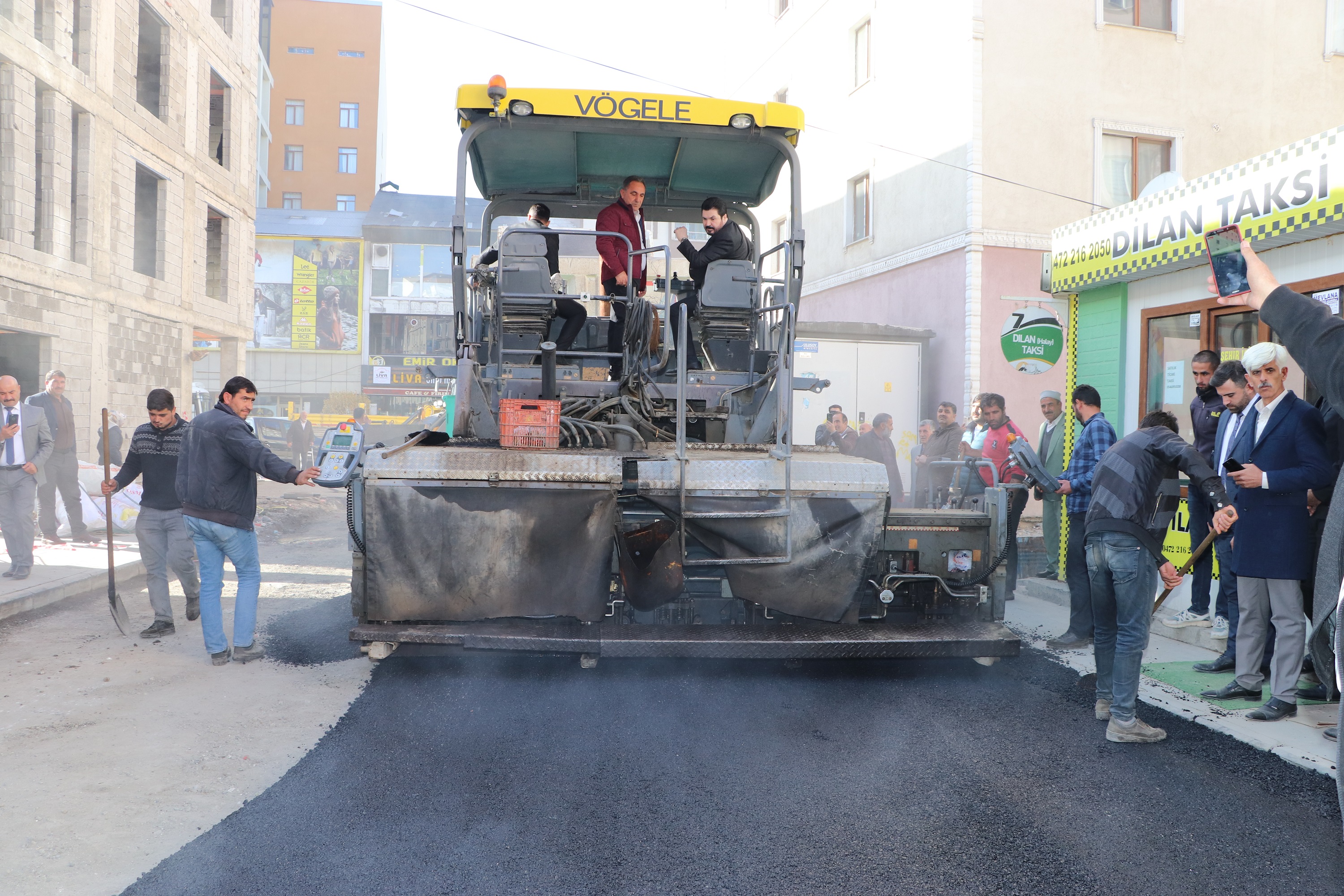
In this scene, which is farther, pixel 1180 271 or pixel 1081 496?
pixel 1180 271

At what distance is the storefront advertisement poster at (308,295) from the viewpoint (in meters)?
40.4

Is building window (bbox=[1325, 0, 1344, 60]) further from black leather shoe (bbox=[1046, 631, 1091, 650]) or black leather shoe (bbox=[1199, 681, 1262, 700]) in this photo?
black leather shoe (bbox=[1199, 681, 1262, 700])

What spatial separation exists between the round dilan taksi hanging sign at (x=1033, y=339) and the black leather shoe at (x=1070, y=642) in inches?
250

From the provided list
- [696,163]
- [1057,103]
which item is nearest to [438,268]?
[1057,103]

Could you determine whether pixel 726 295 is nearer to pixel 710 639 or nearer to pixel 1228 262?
pixel 710 639

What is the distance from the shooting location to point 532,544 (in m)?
5.02

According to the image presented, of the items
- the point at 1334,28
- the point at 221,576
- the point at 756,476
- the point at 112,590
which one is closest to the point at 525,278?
the point at 756,476

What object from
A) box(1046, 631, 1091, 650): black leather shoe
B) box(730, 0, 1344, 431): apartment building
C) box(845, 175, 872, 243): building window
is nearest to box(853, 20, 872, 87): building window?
box(730, 0, 1344, 431): apartment building

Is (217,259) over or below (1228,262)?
over

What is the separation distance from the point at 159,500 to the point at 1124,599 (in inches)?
245

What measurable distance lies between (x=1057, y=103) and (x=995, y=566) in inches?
470

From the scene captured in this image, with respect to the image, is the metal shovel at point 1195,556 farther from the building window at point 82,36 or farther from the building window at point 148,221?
the building window at point 148,221

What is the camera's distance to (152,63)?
19.2 metres

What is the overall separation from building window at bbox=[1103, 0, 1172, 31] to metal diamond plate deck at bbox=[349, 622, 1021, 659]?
13528 millimetres
